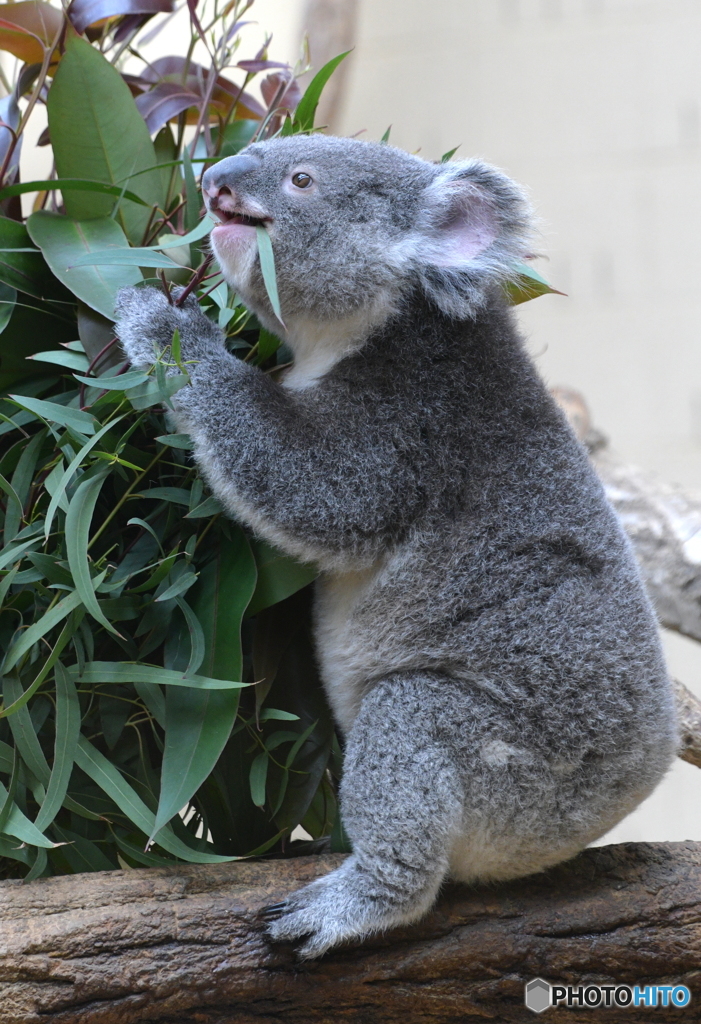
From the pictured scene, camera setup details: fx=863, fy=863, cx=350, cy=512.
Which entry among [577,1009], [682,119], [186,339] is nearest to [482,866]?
[577,1009]

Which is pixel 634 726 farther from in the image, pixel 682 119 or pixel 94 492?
pixel 682 119

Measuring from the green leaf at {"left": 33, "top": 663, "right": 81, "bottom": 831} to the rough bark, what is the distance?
7.7 inches

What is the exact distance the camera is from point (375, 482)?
5.76 feet

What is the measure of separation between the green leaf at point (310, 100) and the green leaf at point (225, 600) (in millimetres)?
1058

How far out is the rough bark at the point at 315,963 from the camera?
1.58m

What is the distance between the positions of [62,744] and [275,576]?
531 millimetres

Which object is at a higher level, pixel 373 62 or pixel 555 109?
pixel 373 62

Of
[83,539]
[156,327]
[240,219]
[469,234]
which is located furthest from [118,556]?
[469,234]

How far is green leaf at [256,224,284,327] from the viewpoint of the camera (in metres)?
1.58

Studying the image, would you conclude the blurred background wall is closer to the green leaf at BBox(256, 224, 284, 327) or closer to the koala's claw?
the green leaf at BBox(256, 224, 284, 327)

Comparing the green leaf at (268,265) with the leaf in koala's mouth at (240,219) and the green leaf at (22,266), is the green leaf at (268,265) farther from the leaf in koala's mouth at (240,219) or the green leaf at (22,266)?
the green leaf at (22,266)

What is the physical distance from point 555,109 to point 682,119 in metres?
0.78

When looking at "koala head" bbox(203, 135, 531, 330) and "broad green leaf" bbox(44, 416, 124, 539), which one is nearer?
"broad green leaf" bbox(44, 416, 124, 539)

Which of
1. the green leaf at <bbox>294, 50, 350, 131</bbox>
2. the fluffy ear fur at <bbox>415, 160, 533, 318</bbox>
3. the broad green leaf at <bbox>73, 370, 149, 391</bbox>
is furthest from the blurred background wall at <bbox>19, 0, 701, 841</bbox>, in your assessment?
the broad green leaf at <bbox>73, 370, 149, 391</bbox>
